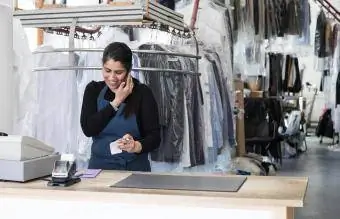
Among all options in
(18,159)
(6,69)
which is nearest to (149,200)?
(18,159)

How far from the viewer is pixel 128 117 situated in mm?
2994

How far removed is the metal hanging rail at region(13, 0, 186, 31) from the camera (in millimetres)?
3215

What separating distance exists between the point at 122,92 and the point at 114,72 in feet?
0.40

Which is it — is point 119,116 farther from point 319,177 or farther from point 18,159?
point 319,177

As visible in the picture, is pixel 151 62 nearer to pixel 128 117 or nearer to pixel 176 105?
pixel 176 105

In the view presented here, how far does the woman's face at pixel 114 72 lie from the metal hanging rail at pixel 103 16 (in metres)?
0.42

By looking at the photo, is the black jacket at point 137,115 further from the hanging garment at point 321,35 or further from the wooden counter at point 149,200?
the hanging garment at point 321,35

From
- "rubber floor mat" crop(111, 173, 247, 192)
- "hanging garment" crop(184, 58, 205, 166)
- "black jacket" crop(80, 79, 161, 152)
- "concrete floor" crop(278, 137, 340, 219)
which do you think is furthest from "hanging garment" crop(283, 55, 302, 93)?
"rubber floor mat" crop(111, 173, 247, 192)

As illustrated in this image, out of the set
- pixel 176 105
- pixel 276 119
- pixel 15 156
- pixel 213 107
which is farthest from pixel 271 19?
pixel 15 156

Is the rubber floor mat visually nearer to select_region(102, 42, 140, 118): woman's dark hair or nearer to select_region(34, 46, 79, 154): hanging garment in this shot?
select_region(102, 42, 140, 118): woman's dark hair

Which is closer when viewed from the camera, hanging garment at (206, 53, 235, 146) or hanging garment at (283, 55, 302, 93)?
hanging garment at (206, 53, 235, 146)

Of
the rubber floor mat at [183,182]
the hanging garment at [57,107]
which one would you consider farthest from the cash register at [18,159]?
the hanging garment at [57,107]

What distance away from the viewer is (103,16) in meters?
3.31

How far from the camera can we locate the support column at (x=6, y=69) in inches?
156
